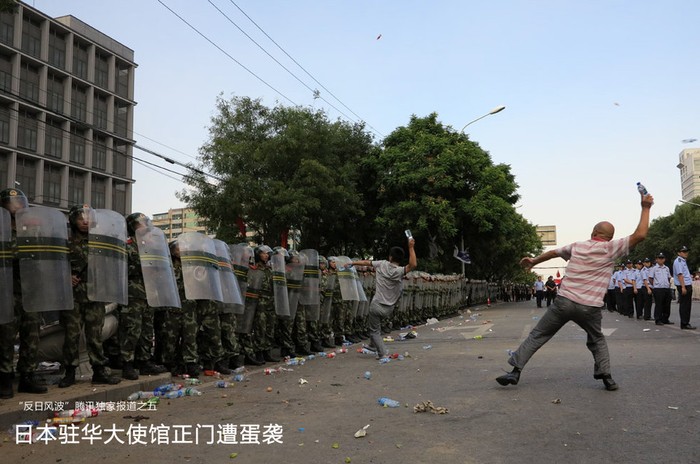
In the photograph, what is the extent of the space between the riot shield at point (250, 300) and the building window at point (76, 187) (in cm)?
4797

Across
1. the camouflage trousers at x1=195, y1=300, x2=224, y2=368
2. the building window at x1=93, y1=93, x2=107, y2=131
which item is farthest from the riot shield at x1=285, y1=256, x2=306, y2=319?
the building window at x1=93, y1=93, x2=107, y2=131

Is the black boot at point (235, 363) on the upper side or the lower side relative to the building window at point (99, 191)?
lower

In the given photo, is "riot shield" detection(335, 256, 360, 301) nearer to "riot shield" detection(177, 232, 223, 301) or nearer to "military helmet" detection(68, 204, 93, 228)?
"riot shield" detection(177, 232, 223, 301)

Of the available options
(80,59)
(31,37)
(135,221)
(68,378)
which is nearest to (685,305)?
(135,221)

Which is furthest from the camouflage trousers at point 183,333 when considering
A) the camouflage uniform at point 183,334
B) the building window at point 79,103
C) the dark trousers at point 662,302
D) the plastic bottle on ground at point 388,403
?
the building window at point 79,103

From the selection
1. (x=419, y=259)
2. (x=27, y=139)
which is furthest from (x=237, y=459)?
(x=27, y=139)

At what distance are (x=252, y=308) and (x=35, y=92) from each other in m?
48.0

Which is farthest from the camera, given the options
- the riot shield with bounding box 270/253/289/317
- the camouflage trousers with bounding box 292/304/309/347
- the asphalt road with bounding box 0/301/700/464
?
the camouflage trousers with bounding box 292/304/309/347

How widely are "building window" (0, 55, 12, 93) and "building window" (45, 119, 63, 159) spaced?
448 centimetres

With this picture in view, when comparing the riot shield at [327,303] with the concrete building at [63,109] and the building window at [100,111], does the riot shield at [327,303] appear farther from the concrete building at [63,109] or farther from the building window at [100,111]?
the building window at [100,111]

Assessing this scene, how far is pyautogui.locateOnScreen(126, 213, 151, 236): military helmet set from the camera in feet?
23.5

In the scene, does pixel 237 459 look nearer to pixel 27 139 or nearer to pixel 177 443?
pixel 177 443

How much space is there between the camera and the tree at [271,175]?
1021 inches

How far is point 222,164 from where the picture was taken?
87.3ft
